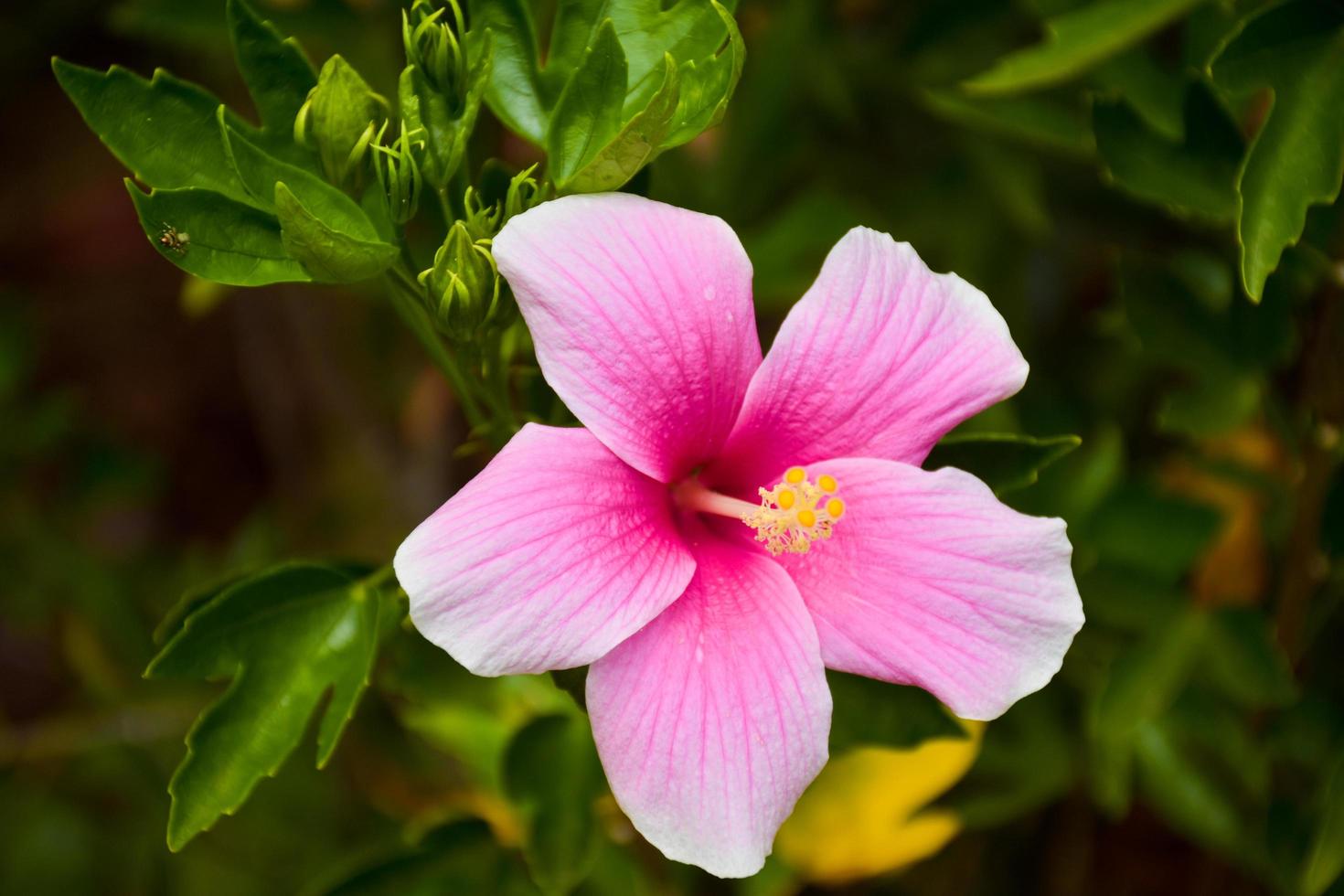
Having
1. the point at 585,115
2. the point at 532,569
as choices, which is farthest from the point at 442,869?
the point at 585,115

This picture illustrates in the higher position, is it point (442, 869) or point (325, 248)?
point (325, 248)

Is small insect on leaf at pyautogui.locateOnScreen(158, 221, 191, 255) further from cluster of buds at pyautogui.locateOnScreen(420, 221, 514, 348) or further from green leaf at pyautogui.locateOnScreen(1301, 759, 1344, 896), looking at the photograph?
green leaf at pyautogui.locateOnScreen(1301, 759, 1344, 896)

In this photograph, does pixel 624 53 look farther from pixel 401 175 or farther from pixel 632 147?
pixel 401 175

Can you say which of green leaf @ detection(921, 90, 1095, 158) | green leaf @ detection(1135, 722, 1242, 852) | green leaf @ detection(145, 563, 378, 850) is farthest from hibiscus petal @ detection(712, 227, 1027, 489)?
green leaf @ detection(1135, 722, 1242, 852)

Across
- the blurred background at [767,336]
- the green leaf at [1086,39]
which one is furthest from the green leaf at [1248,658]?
the green leaf at [1086,39]

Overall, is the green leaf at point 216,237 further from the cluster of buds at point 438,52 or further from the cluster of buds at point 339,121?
the cluster of buds at point 438,52

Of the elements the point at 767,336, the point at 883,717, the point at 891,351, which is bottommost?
the point at 767,336

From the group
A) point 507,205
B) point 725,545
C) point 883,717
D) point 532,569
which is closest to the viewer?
point 532,569
